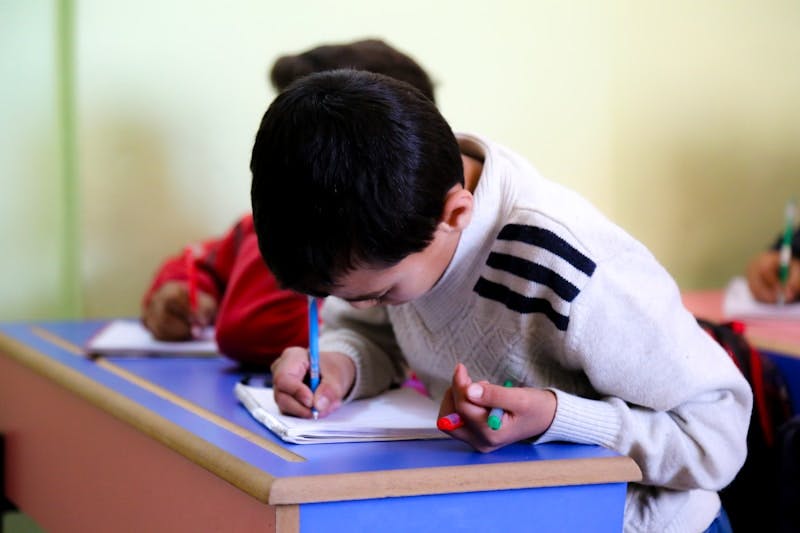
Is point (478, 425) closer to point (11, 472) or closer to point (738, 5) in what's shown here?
point (11, 472)

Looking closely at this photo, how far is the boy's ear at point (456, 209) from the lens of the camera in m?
0.91

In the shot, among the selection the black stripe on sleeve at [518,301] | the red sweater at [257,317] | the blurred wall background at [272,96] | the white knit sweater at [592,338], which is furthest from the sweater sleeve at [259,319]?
the blurred wall background at [272,96]

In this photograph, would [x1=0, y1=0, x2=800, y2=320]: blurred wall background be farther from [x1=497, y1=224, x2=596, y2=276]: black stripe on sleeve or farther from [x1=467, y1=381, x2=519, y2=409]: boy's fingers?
[x1=467, y1=381, x2=519, y2=409]: boy's fingers

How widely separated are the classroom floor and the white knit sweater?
0.98 meters

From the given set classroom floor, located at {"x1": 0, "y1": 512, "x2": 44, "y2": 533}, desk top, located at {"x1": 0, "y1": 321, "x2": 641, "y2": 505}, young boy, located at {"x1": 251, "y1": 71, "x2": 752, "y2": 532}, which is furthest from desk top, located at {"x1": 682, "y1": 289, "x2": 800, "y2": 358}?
classroom floor, located at {"x1": 0, "y1": 512, "x2": 44, "y2": 533}

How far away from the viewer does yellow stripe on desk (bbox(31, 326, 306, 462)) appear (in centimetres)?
90

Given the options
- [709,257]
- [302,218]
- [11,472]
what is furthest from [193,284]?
[709,257]

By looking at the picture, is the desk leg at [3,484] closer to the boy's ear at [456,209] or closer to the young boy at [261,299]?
the young boy at [261,299]

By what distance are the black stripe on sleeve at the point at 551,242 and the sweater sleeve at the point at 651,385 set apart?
0.05ft

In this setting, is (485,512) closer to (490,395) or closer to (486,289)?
(490,395)

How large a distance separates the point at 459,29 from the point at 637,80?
1.45ft

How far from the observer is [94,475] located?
1206mm

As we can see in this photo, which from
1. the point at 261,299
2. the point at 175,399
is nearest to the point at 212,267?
the point at 261,299

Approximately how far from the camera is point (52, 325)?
1.64 m
